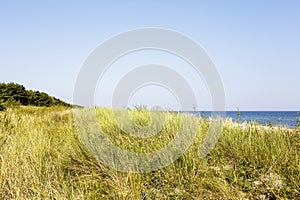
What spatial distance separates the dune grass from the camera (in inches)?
134

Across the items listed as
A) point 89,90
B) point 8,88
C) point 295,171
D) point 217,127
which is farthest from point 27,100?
point 295,171

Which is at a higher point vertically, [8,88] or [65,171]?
[8,88]

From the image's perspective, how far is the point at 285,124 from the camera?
555 centimetres

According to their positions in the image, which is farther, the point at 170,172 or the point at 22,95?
the point at 22,95

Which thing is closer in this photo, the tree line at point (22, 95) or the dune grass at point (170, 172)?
the dune grass at point (170, 172)

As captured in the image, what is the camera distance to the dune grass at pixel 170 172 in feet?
11.2

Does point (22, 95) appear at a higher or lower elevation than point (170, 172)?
higher

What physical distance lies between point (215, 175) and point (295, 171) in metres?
0.96

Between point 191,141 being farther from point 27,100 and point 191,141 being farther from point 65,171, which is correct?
point 27,100

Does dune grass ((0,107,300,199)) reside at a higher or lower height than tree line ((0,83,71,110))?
lower

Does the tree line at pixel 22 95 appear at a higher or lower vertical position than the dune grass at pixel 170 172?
higher

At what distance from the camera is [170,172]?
13.0 feet

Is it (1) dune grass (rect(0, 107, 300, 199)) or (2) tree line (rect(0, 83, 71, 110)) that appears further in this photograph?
(2) tree line (rect(0, 83, 71, 110))

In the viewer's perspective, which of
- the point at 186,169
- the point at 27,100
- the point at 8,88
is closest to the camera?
the point at 186,169
